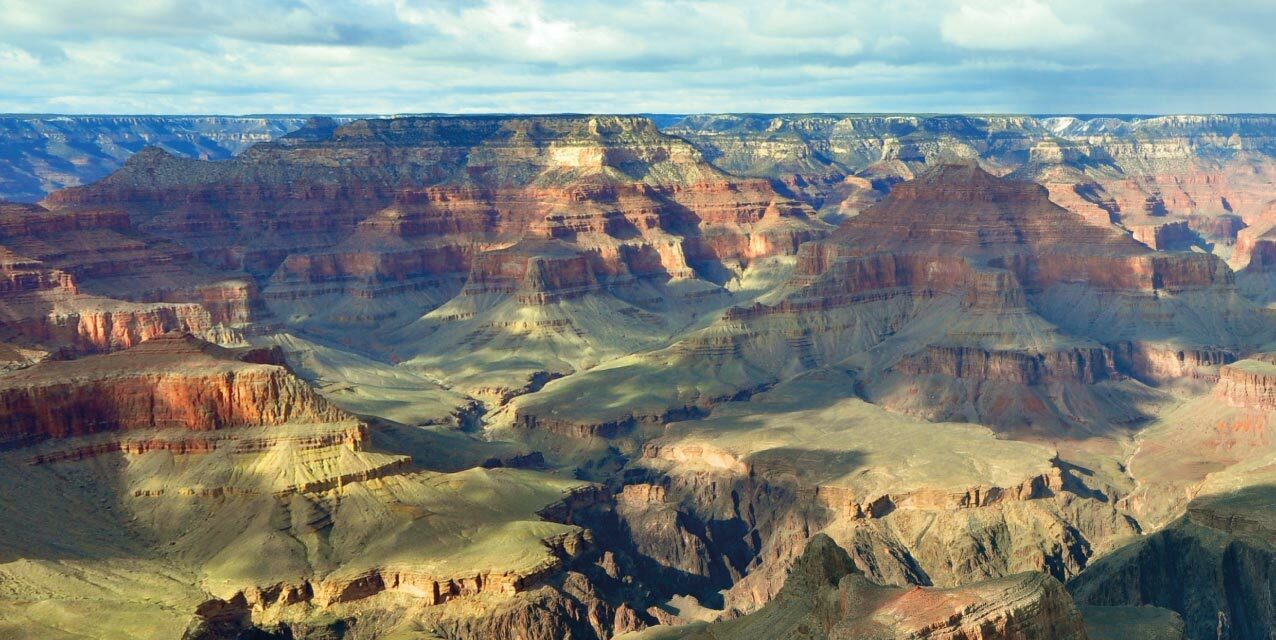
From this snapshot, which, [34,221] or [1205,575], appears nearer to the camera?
[1205,575]

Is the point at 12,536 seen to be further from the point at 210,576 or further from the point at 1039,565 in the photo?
the point at 1039,565

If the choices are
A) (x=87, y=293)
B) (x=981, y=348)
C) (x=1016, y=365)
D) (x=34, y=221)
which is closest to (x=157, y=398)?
(x=87, y=293)

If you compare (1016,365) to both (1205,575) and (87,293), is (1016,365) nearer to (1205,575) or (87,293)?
(1205,575)

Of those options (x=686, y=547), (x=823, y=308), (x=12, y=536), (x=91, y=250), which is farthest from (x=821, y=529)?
(x=91, y=250)

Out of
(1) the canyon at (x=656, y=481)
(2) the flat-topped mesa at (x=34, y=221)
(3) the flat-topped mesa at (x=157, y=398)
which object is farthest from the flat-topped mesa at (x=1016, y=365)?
(2) the flat-topped mesa at (x=34, y=221)

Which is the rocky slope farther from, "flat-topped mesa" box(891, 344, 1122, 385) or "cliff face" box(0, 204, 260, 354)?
"cliff face" box(0, 204, 260, 354)

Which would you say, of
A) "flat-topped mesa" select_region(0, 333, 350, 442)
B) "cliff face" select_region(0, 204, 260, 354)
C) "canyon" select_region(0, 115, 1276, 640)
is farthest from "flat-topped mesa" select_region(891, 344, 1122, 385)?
"cliff face" select_region(0, 204, 260, 354)

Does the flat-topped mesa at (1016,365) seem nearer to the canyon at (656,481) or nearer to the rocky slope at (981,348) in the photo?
the rocky slope at (981,348)

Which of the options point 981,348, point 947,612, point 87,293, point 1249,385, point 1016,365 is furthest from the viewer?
point 87,293
